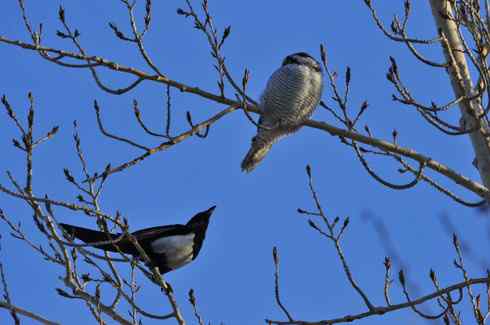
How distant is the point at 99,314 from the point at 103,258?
1.11 feet

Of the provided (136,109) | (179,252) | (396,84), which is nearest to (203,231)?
(179,252)

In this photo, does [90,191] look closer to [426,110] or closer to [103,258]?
[103,258]

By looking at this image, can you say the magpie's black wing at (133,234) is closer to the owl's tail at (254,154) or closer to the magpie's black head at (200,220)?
the magpie's black head at (200,220)

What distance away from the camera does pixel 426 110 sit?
4.05m

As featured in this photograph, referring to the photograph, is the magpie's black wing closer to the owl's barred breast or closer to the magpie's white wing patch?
the magpie's white wing patch

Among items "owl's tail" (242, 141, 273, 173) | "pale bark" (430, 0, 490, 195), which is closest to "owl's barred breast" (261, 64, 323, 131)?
"owl's tail" (242, 141, 273, 173)

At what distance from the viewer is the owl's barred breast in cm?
649

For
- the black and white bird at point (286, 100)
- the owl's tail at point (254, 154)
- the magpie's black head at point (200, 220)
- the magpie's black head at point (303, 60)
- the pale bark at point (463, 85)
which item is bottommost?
the pale bark at point (463, 85)

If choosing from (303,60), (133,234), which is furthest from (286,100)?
(133,234)

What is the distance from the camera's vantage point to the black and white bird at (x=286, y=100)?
6500mm

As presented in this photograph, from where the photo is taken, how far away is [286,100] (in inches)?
255

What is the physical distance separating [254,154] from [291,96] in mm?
621

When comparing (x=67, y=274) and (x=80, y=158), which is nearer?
(x=67, y=274)

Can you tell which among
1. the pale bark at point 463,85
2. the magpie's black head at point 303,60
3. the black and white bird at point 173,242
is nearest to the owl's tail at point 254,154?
the black and white bird at point 173,242
